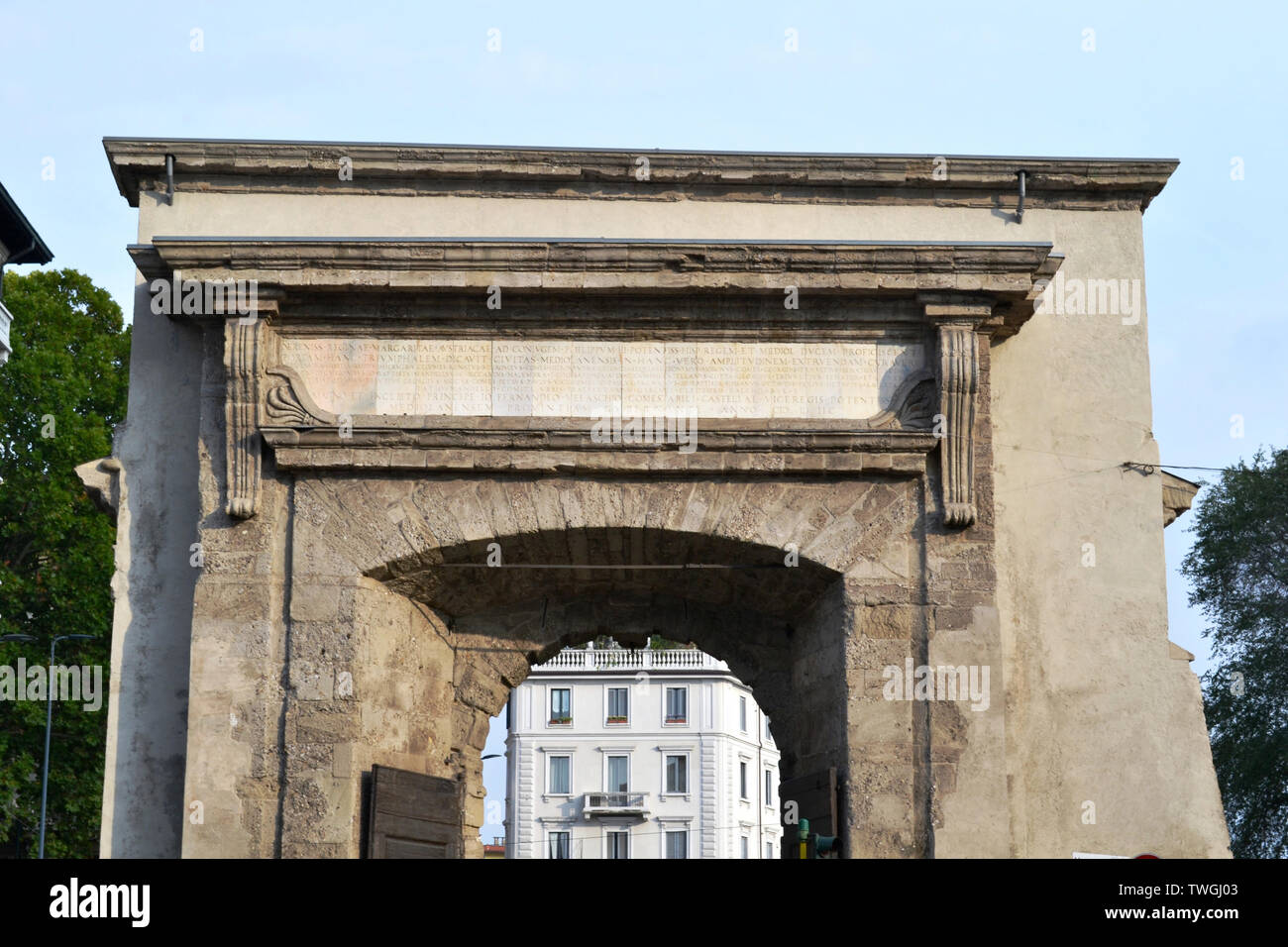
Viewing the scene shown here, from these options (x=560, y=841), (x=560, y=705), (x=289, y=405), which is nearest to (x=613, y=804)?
(x=560, y=841)

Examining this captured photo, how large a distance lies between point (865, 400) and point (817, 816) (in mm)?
2773

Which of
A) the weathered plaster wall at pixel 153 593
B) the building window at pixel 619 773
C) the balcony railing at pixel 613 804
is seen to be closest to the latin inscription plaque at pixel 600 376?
the weathered plaster wall at pixel 153 593

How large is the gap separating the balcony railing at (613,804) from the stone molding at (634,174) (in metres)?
35.5

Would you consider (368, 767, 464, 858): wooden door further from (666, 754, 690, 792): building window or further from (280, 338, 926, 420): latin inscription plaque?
(666, 754, 690, 792): building window

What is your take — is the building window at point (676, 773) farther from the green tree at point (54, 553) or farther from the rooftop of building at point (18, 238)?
the rooftop of building at point (18, 238)

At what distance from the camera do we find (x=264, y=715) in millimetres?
10633

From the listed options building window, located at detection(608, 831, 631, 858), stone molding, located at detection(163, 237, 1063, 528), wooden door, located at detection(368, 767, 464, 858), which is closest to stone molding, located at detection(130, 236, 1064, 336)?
stone molding, located at detection(163, 237, 1063, 528)

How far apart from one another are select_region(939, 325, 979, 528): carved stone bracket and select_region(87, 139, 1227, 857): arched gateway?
2cm

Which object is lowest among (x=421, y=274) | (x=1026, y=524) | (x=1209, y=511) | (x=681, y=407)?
(x=1026, y=524)

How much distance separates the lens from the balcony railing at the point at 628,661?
47312 millimetres
